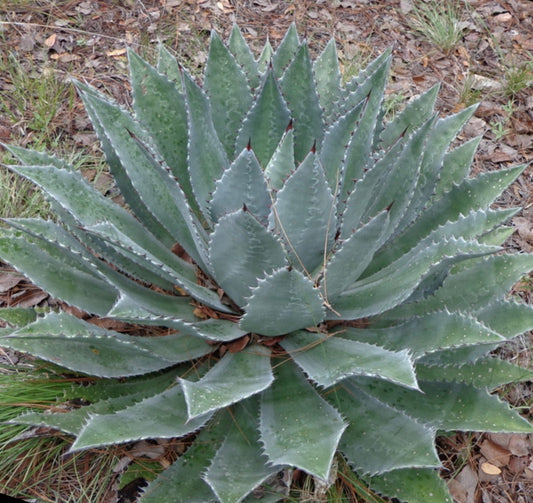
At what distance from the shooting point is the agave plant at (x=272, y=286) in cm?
156

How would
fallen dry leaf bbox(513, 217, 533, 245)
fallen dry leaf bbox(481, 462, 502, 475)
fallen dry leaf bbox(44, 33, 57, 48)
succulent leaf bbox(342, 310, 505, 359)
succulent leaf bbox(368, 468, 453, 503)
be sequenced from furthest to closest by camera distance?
fallen dry leaf bbox(44, 33, 57, 48), fallen dry leaf bbox(513, 217, 533, 245), fallen dry leaf bbox(481, 462, 502, 475), succulent leaf bbox(368, 468, 453, 503), succulent leaf bbox(342, 310, 505, 359)

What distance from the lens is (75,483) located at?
193 cm

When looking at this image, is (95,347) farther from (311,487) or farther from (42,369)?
(311,487)

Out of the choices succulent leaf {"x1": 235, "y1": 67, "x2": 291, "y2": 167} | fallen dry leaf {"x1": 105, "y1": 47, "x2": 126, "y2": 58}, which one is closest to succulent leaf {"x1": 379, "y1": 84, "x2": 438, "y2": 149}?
succulent leaf {"x1": 235, "y1": 67, "x2": 291, "y2": 167}

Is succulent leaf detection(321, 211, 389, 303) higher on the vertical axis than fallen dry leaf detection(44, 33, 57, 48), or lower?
lower

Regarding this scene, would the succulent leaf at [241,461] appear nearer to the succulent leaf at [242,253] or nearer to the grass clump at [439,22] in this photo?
the succulent leaf at [242,253]

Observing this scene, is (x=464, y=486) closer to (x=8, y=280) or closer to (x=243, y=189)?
(x=243, y=189)

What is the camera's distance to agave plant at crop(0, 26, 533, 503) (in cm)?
156

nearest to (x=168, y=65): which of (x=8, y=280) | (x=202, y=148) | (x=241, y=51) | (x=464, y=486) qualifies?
(x=241, y=51)

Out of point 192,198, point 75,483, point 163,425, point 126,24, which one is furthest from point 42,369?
point 126,24

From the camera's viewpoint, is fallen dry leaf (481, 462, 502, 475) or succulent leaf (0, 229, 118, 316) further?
fallen dry leaf (481, 462, 502, 475)

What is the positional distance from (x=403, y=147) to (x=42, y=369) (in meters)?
1.45

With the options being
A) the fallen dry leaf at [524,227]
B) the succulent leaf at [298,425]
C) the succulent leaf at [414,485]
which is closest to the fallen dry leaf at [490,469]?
the succulent leaf at [414,485]

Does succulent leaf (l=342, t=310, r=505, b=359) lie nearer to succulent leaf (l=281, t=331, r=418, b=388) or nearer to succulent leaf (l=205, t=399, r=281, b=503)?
succulent leaf (l=281, t=331, r=418, b=388)
